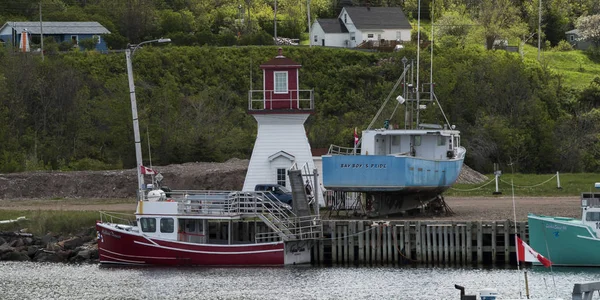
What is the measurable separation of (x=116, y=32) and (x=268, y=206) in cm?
6013

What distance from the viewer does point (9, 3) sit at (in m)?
119

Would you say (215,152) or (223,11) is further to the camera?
(223,11)

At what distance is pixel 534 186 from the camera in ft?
217

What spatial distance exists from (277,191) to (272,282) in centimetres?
1035

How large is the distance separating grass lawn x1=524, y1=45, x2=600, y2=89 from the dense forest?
224 cm

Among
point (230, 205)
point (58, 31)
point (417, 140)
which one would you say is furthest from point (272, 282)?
point (58, 31)

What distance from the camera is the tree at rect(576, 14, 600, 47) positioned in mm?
116375

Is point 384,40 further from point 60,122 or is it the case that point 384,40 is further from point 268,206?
point 268,206

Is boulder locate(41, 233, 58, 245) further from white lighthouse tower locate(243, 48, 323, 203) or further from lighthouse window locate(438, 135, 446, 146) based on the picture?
lighthouse window locate(438, 135, 446, 146)

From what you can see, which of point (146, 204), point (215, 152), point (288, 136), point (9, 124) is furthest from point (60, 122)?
point (146, 204)

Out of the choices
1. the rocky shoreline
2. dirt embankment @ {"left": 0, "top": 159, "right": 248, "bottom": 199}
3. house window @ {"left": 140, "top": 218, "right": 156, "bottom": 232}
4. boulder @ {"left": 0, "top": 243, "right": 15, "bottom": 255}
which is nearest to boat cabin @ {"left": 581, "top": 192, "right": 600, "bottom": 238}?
house window @ {"left": 140, "top": 218, "right": 156, "bottom": 232}

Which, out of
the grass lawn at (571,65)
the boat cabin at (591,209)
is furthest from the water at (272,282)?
the grass lawn at (571,65)

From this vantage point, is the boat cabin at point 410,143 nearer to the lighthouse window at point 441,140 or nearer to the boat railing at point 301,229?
the lighthouse window at point 441,140

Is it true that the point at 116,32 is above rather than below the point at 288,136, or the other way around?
above
